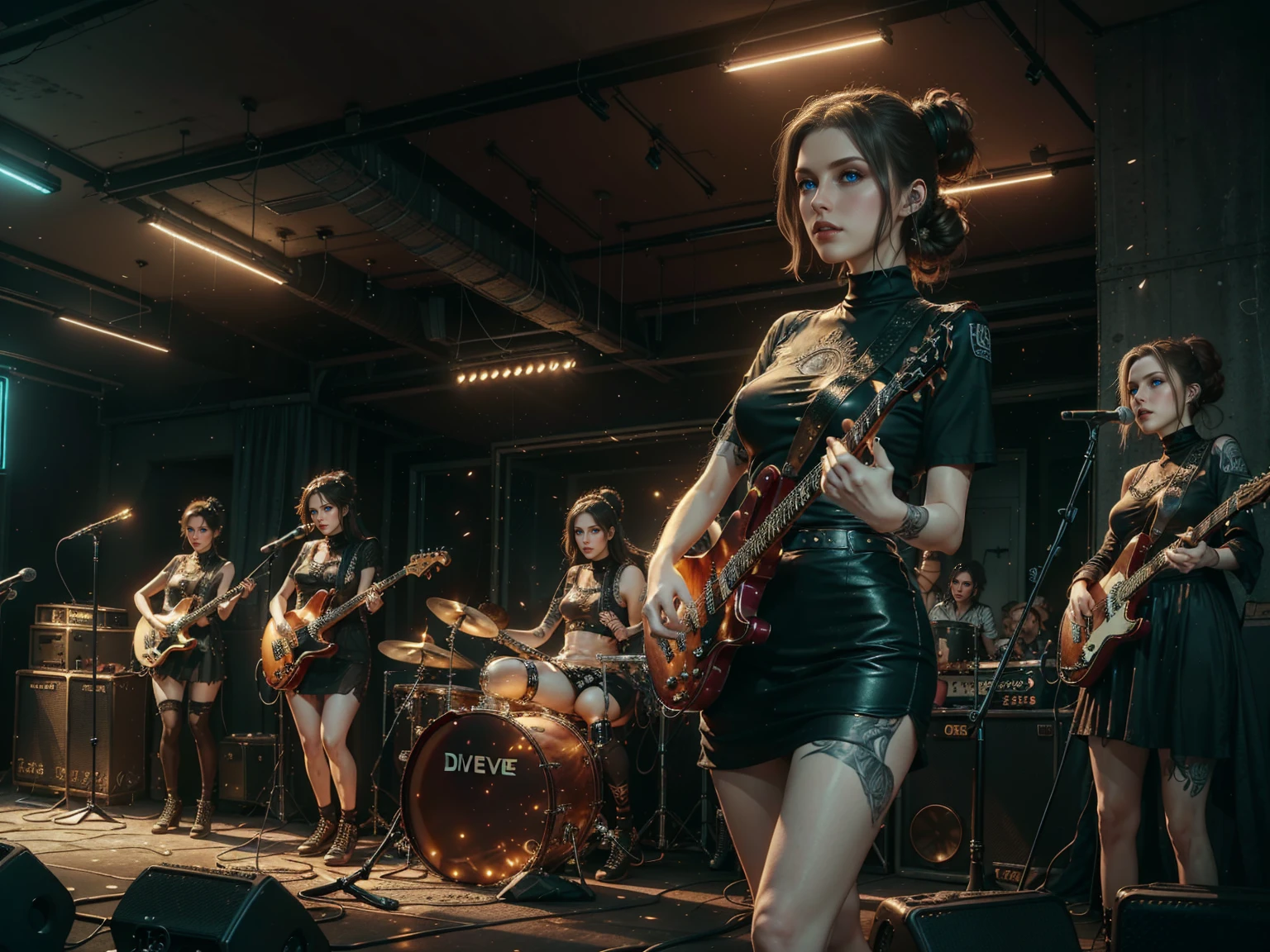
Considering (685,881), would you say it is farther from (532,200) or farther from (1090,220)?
(1090,220)

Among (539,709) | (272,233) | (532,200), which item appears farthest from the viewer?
(272,233)

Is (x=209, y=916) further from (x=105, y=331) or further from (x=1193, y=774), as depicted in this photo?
(x=105, y=331)

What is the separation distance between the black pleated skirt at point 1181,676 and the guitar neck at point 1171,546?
A: 8 centimetres

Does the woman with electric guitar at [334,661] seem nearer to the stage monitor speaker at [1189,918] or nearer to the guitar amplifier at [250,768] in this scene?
the guitar amplifier at [250,768]

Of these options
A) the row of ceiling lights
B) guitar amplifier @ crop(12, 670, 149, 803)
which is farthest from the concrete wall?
guitar amplifier @ crop(12, 670, 149, 803)

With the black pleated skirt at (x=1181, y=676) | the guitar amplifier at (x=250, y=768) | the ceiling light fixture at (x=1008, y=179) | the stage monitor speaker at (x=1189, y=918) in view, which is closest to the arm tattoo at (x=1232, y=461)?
the black pleated skirt at (x=1181, y=676)

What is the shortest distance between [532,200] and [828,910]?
7.65 meters

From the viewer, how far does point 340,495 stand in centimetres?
670

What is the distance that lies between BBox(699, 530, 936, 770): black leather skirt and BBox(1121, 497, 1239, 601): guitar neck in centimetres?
204

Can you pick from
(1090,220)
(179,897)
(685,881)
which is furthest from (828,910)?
(1090,220)

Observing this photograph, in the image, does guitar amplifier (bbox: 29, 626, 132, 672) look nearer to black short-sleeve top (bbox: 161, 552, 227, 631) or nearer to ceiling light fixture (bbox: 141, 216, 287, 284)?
black short-sleeve top (bbox: 161, 552, 227, 631)

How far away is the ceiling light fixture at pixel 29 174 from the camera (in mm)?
7199

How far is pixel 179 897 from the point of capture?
9.16ft

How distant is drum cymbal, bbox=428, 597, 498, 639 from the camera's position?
5680 millimetres
